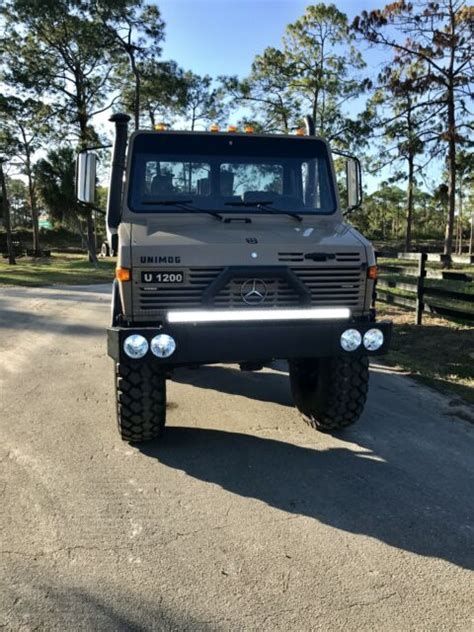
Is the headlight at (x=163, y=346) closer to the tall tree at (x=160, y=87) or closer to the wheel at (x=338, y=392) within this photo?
the wheel at (x=338, y=392)

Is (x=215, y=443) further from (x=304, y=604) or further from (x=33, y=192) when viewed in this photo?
(x=33, y=192)

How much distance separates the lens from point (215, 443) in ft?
14.1

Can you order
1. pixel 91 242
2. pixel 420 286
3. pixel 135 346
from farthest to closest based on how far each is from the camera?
pixel 91 242
pixel 420 286
pixel 135 346

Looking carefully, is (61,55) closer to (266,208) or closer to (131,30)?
(131,30)

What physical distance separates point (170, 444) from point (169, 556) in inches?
59.7

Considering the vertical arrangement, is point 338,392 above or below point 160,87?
below

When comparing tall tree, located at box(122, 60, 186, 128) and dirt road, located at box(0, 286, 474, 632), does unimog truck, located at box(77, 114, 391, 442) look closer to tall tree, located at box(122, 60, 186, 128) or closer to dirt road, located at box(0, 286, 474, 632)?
dirt road, located at box(0, 286, 474, 632)

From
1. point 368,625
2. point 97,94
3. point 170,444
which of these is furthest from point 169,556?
point 97,94

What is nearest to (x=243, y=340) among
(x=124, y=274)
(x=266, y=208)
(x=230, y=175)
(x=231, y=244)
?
(x=231, y=244)

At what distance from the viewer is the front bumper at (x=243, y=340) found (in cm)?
363

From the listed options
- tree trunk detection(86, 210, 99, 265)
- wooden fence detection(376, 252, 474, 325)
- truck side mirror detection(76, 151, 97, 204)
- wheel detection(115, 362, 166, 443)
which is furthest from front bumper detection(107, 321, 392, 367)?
tree trunk detection(86, 210, 99, 265)

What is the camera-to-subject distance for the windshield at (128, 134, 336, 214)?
446 cm

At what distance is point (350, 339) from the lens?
386 centimetres

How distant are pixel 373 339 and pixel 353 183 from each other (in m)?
1.85
